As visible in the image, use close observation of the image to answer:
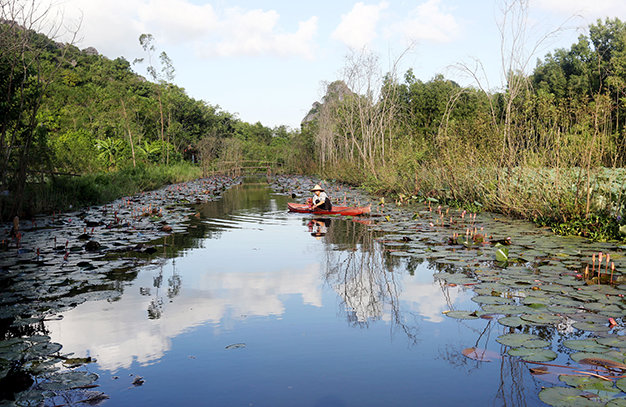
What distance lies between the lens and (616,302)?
4602 mm

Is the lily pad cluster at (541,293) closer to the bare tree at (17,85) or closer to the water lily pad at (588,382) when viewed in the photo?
the water lily pad at (588,382)

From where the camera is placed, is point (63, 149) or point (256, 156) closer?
point (63, 149)

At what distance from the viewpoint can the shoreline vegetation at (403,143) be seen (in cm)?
840

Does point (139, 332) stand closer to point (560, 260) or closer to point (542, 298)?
point (542, 298)

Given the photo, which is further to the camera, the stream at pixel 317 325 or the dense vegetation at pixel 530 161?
the dense vegetation at pixel 530 161

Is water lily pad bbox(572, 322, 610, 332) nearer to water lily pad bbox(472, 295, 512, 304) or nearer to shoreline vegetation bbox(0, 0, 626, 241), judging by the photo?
water lily pad bbox(472, 295, 512, 304)

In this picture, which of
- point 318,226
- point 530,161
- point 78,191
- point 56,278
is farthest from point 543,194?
point 78,191

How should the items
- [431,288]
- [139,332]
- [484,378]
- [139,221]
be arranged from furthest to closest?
[139,221] < [431,288] < [139,332] < [484,378]

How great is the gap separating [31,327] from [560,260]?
19.6 ft

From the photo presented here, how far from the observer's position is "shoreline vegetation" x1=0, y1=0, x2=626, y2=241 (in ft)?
27.6

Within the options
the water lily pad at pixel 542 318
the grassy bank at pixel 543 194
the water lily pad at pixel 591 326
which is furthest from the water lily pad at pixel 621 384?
the grassy bank at pixel 543 194

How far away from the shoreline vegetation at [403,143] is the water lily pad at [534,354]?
183 inches

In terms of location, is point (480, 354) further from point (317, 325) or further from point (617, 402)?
point (317, 325)

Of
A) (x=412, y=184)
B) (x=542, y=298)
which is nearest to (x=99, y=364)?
(x=542, y=298)
